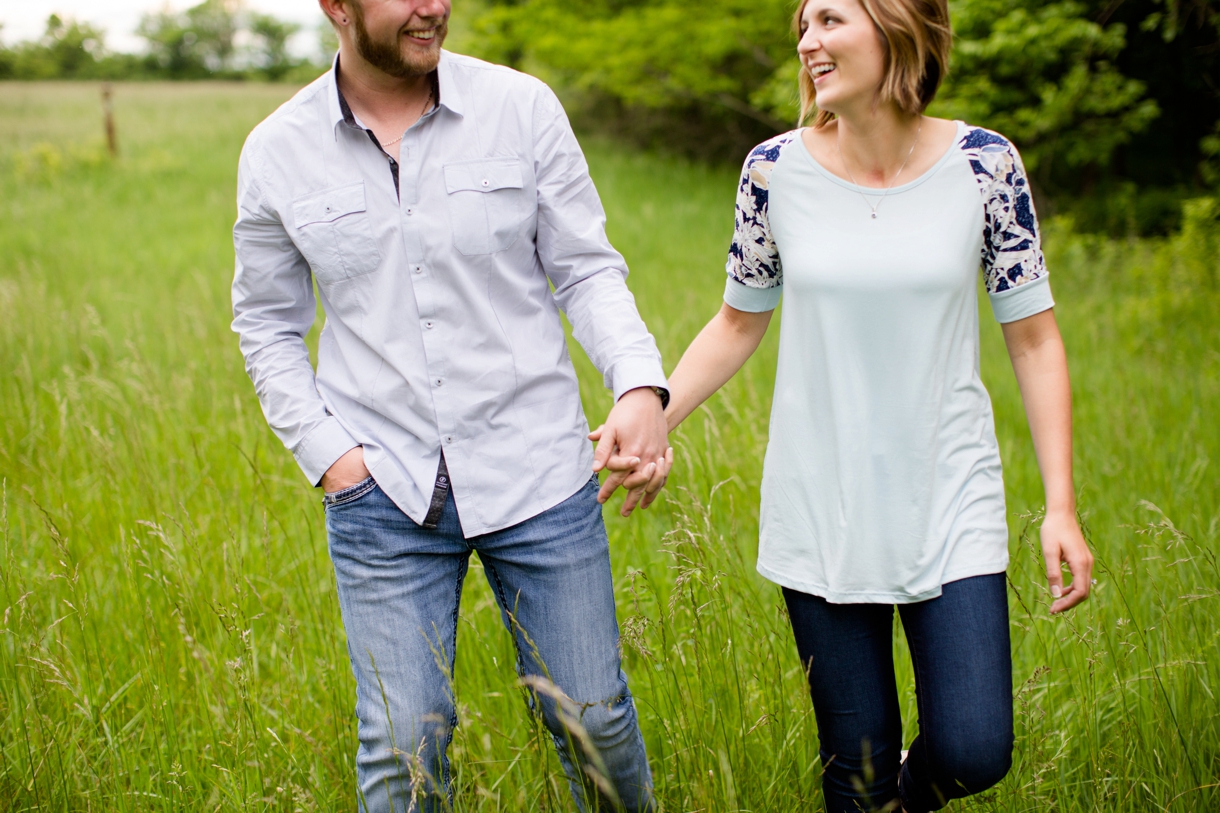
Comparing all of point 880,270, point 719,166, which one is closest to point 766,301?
point 880,270

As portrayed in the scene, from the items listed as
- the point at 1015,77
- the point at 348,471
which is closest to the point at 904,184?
the point at 348,471

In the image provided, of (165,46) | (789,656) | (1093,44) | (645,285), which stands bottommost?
(789,656)

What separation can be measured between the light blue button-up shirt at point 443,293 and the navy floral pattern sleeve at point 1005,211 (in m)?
0.76

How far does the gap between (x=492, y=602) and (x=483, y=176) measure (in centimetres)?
157

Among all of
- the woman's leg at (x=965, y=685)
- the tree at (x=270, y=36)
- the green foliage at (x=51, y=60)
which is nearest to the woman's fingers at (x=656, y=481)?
the woman's leg at (x=965, y=685)

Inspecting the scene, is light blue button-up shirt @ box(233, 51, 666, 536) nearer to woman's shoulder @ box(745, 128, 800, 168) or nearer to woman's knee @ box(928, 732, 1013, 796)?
woman's shoulder @ box(745, 128, 800, 168)

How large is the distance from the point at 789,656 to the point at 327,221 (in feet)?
6.31

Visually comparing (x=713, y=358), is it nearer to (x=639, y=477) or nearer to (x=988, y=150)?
(x=639, y=477)

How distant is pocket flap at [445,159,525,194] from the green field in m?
0.88

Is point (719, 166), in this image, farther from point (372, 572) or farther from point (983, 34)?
point (372, 572)

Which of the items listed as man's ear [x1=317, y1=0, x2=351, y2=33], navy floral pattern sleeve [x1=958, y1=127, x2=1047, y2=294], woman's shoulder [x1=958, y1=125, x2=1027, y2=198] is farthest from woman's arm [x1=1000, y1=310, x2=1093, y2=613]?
man's ear [x1=317, y1=0, x2=351, y2=33]

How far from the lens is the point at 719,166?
19.7m

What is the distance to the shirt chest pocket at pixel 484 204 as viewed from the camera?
212 centimetres

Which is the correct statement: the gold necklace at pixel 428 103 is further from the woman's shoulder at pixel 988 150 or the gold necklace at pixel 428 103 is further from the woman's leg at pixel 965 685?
the woman's leg at pixel 965 685
